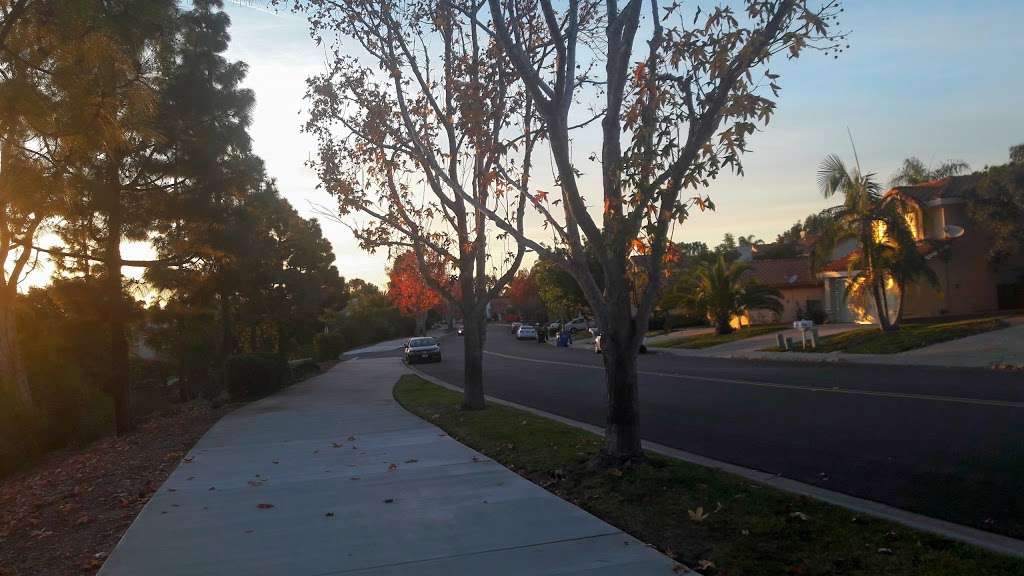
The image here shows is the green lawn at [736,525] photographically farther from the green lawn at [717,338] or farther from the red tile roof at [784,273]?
the red tile roof at [784,273]

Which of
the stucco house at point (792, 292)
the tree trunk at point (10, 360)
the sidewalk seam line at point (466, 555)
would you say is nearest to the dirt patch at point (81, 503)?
the tree trunk at point (10, 360)

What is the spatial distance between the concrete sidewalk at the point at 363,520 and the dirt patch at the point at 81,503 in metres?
0.28

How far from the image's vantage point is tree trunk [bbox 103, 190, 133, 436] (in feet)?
58.1

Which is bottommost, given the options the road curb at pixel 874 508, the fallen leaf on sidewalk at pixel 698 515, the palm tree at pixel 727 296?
the road curb at pixel 874 508

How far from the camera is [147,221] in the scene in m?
19.1

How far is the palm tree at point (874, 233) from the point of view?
94.2ft

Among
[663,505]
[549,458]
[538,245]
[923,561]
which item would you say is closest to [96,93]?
[538,245]

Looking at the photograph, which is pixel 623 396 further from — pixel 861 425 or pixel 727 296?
pixel 727 296

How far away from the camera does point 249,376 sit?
23109 millimetres

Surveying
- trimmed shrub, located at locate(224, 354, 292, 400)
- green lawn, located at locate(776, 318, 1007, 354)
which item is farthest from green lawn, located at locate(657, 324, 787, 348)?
trimmed shrub, located at locate(224, 354, 292, 400)

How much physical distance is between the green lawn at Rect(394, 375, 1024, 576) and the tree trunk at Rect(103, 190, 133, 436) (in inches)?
424

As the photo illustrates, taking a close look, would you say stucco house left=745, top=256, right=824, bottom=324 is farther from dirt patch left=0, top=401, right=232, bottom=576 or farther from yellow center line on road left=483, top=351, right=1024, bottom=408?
dirt patch left=0, top=401, right=232, bottom=576

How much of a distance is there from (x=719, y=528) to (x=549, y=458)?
12.0 ft

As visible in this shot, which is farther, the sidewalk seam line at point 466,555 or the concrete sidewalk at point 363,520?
the concrete sidewalk at point 363,520
